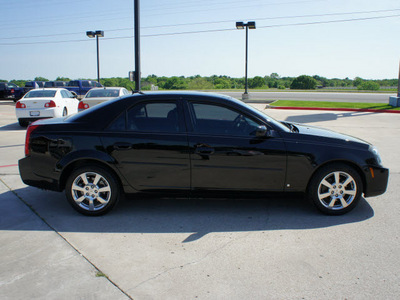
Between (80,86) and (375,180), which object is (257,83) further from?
(375,180)

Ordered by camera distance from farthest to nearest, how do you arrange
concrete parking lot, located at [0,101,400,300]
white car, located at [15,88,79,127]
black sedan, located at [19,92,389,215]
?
white car, located at [15,88,79,127]
black sedan, located at [19,92,389,215]
concrete parking lot, located at [0,101,400,300]

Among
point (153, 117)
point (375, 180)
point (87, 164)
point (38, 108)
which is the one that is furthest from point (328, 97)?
point (87, 164)

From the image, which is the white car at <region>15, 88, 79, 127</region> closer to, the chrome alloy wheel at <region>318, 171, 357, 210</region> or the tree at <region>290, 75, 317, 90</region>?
the chrome alloy wheel at <region>318, 171, 357, 210</region>

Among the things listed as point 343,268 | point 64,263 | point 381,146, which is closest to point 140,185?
point 64,263

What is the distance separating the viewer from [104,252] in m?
3.97

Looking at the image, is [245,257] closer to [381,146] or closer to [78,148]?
[78,148]

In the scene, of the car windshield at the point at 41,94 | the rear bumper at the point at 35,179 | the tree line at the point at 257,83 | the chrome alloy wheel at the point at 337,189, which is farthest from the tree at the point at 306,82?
the rear bumper at the point at 35,179

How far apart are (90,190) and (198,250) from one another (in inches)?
68.7

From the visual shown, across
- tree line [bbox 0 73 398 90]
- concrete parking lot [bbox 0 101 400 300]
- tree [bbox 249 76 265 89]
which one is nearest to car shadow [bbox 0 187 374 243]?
concrete parking lot [bbox 0 101 400 300]

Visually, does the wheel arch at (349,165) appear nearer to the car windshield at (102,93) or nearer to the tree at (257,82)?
the car windshield at (102,93)

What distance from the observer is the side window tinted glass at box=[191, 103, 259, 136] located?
4.92 m

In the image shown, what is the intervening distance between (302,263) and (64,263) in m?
2.27

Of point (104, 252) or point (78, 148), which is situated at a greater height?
point (78, 148)

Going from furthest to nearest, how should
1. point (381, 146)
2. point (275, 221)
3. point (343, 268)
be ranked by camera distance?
point (381, 146) < point (275, 221) < point (343, 268)
